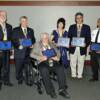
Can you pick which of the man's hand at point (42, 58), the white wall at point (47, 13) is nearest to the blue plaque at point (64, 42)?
the man's hand at point (42, 58)

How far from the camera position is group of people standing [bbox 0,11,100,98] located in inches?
230

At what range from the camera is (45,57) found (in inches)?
237

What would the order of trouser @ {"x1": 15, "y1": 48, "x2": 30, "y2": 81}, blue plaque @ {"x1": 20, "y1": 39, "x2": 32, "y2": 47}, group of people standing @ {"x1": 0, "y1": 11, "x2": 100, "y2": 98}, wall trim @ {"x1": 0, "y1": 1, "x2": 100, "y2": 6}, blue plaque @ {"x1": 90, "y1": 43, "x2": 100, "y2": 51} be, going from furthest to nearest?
wall trim @ {"x1": 0, "y1": 1, "x2": 100, "y2": 6}
blue plaque @ {"x1": 90, "y1": 43, "x2": 100, "y2": 51}
trouser @ {"x1": 15, "y1": 48, "x2": 30, "y2": 81}
blue plaque @ {"x1": 20, "y1": 39, "x2": 32, "y2": 47}
group of people standing @ {"x1": 0, "y1": 11, "x2": 100, "y2": 98}

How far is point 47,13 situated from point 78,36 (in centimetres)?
201

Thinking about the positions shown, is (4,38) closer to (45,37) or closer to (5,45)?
(5,45)

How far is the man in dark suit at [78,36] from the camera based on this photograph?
6816 mm

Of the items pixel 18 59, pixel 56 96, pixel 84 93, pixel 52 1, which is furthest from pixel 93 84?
pixel 52 1

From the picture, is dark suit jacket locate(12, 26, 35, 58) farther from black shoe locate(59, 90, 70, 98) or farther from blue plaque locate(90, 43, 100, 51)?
blue plaque locate(90, 43, 100, 51)

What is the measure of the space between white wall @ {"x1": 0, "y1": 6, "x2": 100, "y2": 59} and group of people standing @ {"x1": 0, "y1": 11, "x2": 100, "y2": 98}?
1753mm

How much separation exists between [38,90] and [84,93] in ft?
2.90

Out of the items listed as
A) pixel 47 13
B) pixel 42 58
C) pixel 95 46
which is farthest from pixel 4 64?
pixel 47 13

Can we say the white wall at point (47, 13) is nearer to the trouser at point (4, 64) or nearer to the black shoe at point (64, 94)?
the trouser at point (4, 64)

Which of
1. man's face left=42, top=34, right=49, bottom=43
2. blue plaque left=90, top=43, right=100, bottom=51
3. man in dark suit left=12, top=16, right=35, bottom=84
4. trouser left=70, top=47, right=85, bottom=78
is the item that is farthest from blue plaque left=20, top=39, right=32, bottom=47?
blue plaque left=90, top=43, right=100, bottom=51

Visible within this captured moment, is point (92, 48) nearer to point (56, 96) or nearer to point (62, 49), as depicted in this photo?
point (62, 49)
